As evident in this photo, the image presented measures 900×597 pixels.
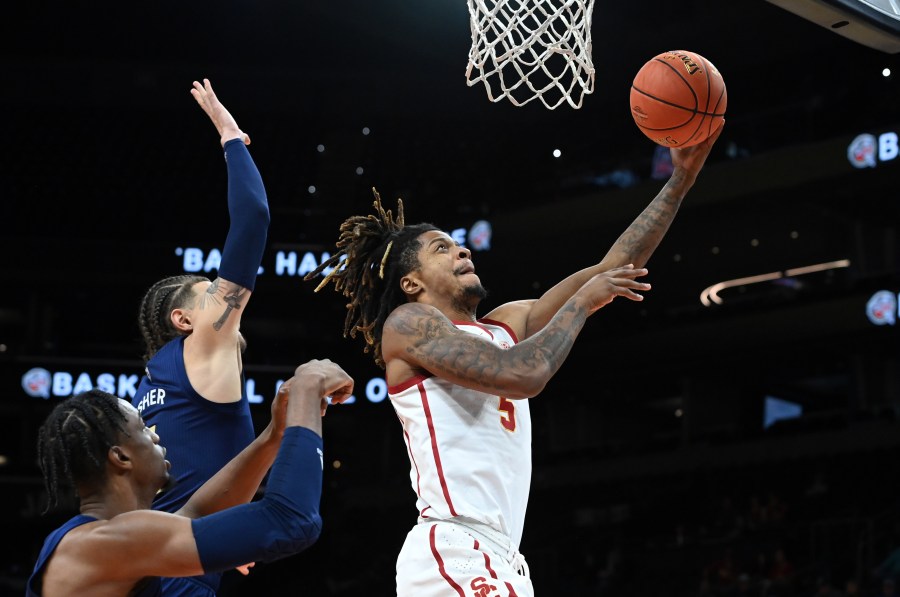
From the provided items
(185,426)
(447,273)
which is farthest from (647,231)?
(185,426)

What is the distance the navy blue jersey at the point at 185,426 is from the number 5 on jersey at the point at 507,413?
0.72 metres

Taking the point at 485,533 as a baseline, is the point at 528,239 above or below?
above

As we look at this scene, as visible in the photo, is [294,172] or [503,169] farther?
[503,169]

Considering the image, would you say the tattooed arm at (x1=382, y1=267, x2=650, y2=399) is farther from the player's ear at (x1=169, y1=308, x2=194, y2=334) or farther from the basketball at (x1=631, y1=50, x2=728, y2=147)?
the basketball at (x1=631, y1=50, x2=728, y2=147)

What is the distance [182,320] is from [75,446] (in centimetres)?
112

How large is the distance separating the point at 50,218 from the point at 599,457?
24.2 feet

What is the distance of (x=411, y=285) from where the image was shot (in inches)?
140

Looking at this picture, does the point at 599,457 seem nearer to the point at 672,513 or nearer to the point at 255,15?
the point at 672,513

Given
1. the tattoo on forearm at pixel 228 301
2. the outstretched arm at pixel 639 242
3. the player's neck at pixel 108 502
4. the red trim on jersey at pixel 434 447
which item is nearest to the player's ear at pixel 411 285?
the outstretched arm at pixel 639 242

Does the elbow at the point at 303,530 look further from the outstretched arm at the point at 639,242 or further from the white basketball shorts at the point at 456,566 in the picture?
the outstretched arm at the point at 639,242

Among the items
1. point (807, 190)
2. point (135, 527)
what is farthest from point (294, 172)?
point (135, 527)

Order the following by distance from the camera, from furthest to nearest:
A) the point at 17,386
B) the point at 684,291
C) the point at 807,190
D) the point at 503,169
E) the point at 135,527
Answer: the point at 684,291 → the point at 503,169 → the point at 807,190 → the point at 17,386 → the point at 135,527

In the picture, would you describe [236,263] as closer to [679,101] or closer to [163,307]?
[163,307]

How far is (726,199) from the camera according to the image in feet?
47.8
